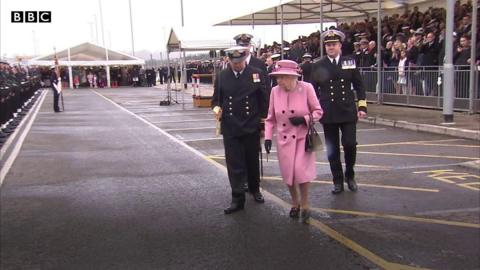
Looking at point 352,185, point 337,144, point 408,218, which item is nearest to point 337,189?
point 352,185

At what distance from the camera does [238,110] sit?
20.4 feet

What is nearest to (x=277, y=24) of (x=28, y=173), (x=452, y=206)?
(x=28, y=173)

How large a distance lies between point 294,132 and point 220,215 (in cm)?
126

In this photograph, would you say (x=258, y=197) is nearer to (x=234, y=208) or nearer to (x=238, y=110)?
(x=234, y=208)

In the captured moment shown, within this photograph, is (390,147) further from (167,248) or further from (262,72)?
(167,248)

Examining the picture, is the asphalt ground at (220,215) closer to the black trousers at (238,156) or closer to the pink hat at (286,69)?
the black trousers at (238,156)

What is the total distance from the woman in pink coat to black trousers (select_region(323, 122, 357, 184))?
4.12 feet

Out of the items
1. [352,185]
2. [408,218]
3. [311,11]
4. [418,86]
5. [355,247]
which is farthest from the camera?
[311,11]

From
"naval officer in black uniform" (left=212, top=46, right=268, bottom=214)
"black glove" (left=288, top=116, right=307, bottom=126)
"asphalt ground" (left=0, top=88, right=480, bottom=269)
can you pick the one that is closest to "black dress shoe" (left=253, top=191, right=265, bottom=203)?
"asphalt ground" (left=0, top=88, right=480, bottom=269)

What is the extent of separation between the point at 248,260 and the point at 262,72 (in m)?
2.49

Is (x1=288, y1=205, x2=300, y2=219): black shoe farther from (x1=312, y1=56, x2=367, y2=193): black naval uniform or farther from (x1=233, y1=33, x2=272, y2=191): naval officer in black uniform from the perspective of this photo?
(x1=312, y1=56, x2=367, y2=193): black naval uniform

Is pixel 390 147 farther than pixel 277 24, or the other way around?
pixel 277 24

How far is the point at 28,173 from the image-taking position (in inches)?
354

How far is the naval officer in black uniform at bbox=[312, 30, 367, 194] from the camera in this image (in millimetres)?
6801
